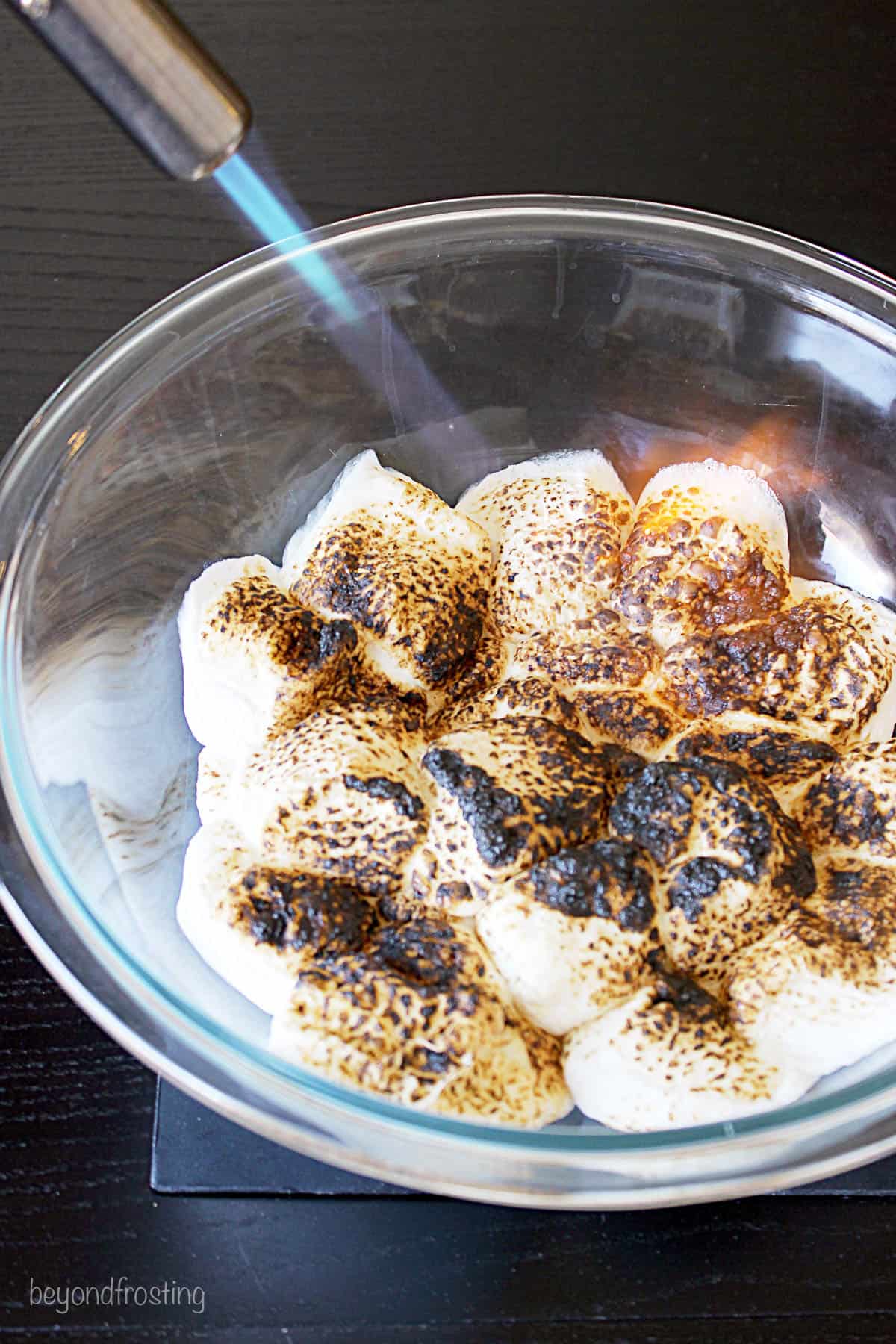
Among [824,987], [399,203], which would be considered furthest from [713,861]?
[399,203]

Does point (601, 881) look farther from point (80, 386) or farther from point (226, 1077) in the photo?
point (80, 386)

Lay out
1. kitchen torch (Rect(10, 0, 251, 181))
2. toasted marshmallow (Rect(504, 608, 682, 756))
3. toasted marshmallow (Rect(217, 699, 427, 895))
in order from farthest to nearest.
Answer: toasted marshmallow (Rect(504, 608, 682, 756)) → toasted marshmallow (Rect(217, 699, 427, 895)) → kitchen torch (Rect(10, 0, 251, 181))

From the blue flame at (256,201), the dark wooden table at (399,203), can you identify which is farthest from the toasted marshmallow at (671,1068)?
the blue flame at (256,201)

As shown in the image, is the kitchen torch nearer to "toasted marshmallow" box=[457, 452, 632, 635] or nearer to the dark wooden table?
"toasted marshmallow" box=[457, 452, 632, 635]

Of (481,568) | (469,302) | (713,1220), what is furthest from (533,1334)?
(469,302)

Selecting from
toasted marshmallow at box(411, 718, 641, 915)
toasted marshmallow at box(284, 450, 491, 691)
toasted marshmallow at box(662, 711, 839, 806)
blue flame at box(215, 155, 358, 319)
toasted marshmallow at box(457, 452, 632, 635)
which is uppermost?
blue flame at box(215, 155, 358, 319)

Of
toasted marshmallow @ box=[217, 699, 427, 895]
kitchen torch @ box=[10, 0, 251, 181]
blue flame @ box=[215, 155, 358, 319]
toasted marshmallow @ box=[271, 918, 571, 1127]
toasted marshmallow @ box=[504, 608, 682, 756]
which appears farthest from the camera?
blue flame @ box=[215, 155, 358, 319]

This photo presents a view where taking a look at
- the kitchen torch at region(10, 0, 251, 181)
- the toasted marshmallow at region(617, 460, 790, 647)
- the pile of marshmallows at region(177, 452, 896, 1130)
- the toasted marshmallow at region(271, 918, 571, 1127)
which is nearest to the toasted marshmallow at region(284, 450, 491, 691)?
the pile of marshmallows at region(177, 452, 896, 1130)

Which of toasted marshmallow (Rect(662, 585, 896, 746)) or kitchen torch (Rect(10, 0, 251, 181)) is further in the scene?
toasted marshmallow (Rect(662, 585, 896, 746))
